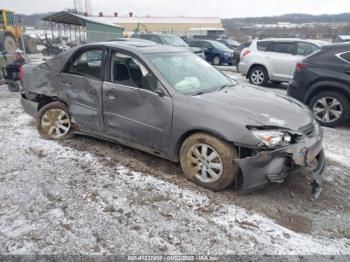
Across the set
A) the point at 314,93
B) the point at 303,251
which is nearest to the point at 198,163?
the point at 303,251

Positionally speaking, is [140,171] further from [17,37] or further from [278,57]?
[17,37]

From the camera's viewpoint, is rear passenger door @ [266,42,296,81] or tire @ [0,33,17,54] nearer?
rear passenger door @ [266,42,296,81]

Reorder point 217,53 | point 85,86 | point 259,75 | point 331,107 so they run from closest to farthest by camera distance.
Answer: point 85,86, point 331,107, point 259,75, point 217,53

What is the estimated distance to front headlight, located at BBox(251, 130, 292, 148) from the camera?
3.09 metres

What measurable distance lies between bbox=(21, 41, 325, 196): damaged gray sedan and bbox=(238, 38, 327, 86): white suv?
618cm

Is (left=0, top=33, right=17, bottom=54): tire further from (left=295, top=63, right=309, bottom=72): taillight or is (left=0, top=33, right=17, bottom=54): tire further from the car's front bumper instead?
the car's front bumper

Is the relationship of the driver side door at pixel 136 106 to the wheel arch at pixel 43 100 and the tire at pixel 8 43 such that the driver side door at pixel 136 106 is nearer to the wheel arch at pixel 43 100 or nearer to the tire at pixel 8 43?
the wheel arch at pixel 43 100

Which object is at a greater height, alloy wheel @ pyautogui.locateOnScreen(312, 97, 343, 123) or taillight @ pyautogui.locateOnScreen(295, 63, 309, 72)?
taillight @ pyautogui.locateOnScreen(295, 63, 309, 72)

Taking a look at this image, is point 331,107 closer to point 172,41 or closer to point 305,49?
point 305,49

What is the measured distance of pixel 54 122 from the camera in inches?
194

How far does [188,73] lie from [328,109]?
3.47m

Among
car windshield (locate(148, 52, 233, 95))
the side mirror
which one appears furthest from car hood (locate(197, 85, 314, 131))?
the side mirror

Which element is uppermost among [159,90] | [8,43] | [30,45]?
[159,90]

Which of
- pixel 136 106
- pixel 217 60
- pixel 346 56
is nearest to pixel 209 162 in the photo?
pixel 136 106
